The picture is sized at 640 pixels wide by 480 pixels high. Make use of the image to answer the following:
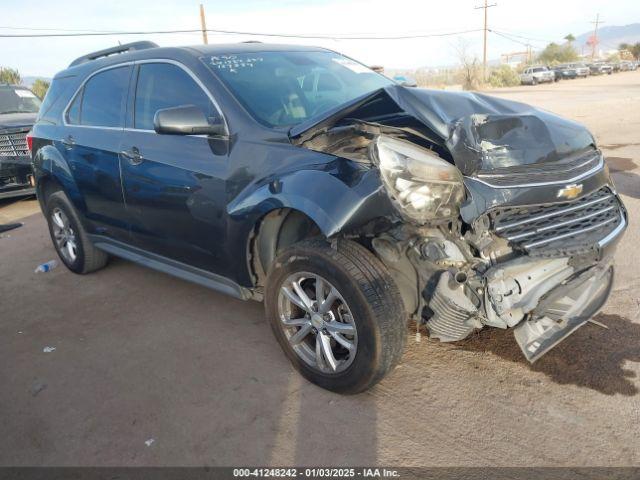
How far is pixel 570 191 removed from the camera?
2.78m

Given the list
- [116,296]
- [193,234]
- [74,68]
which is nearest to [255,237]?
[193,234]

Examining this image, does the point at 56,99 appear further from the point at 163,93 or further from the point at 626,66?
the point at 626,66

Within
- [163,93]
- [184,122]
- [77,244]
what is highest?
[163,93]

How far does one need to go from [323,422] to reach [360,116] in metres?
1.65

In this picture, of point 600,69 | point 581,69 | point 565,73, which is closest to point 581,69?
point 581,69

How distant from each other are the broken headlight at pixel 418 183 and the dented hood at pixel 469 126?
0.16 metres

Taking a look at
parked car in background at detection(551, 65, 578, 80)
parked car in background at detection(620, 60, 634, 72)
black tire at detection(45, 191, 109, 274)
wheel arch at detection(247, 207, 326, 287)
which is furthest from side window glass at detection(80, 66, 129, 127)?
parked car in background at detection(620, 60, 634, 72)

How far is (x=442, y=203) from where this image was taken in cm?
258

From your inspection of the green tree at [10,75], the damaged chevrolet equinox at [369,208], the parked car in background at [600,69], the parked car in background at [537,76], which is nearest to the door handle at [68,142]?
the damaged chevrolet equinox at [369,208]

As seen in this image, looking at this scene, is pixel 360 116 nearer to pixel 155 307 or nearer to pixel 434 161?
pixel 434 161

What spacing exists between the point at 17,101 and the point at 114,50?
6835 mm

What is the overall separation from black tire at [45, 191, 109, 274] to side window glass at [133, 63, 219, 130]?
57.5 inches

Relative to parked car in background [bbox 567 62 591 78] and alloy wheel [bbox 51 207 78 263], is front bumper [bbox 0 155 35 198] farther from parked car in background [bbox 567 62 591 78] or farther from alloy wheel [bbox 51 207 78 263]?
parked car in background [bbox 567 62 591 78]

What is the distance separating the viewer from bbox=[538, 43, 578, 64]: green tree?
7072cm
